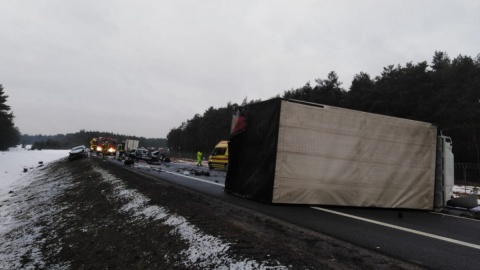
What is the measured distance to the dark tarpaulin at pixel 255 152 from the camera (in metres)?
8.60

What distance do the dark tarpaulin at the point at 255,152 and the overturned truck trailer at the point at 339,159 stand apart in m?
0.03

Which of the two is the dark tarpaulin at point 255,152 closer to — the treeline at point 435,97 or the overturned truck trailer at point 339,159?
the overturned truck trailer at point 339,159

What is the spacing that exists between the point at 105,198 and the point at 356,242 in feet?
27.9

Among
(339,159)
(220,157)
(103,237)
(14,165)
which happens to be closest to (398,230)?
(339,159)

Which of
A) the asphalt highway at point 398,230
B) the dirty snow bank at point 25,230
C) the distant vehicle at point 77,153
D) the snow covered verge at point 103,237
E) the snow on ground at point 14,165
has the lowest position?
the snow on ground at point 14,165

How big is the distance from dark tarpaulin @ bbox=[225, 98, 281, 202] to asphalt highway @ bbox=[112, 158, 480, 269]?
49 cm

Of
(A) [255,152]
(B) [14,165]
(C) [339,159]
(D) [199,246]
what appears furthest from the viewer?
(B) [14,165]

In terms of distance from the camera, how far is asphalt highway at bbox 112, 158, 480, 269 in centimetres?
457

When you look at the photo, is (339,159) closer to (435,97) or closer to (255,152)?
(255,152)

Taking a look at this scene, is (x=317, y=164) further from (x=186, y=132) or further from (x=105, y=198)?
(x=186, y=132)

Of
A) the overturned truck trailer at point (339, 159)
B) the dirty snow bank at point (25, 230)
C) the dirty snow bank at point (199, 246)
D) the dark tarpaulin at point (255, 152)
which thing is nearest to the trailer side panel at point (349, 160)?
the overturned truck trailer at point (339, 159)

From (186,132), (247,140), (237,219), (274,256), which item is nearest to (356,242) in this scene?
(274,256)

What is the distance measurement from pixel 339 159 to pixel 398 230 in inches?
110

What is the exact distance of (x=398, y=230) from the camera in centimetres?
625
